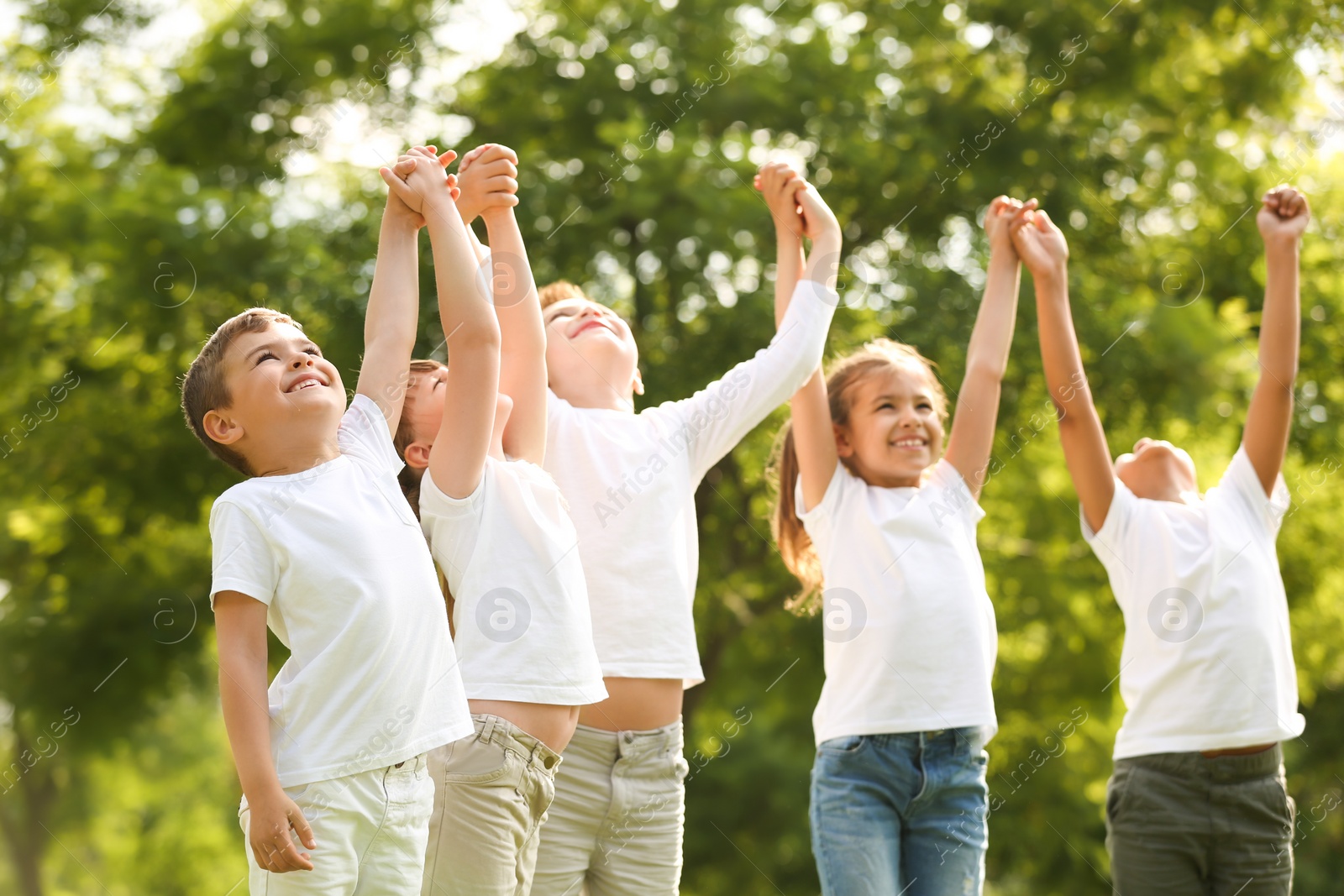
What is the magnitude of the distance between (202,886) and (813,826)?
1831 centimetres

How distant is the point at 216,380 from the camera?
2.29 meters

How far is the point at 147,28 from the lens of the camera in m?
9.68

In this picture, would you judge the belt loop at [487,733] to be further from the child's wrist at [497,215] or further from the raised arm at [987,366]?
the raised arm at [987,366]

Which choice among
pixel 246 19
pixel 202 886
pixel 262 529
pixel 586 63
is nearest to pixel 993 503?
pixel 586 63

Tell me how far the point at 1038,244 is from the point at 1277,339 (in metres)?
0.75

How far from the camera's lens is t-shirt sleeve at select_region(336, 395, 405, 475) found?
7.63ft

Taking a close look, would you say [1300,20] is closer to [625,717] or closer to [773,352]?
[773,352]

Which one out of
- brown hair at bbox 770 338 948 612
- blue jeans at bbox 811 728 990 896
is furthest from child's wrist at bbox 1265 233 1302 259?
blue jeans at bbox 811 728 990 896

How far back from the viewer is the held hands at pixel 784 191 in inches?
126

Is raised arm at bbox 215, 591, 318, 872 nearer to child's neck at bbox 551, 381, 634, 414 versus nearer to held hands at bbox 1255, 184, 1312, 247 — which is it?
child's neck at bbox 551, 381, 634, 414

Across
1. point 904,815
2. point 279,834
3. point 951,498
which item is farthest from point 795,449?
point 279,834

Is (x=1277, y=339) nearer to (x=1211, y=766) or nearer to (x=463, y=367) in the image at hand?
(x=1211, y=766)

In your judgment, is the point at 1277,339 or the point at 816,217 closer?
the point at 816,217

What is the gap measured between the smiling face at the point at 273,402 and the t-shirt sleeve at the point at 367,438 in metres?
0.05
